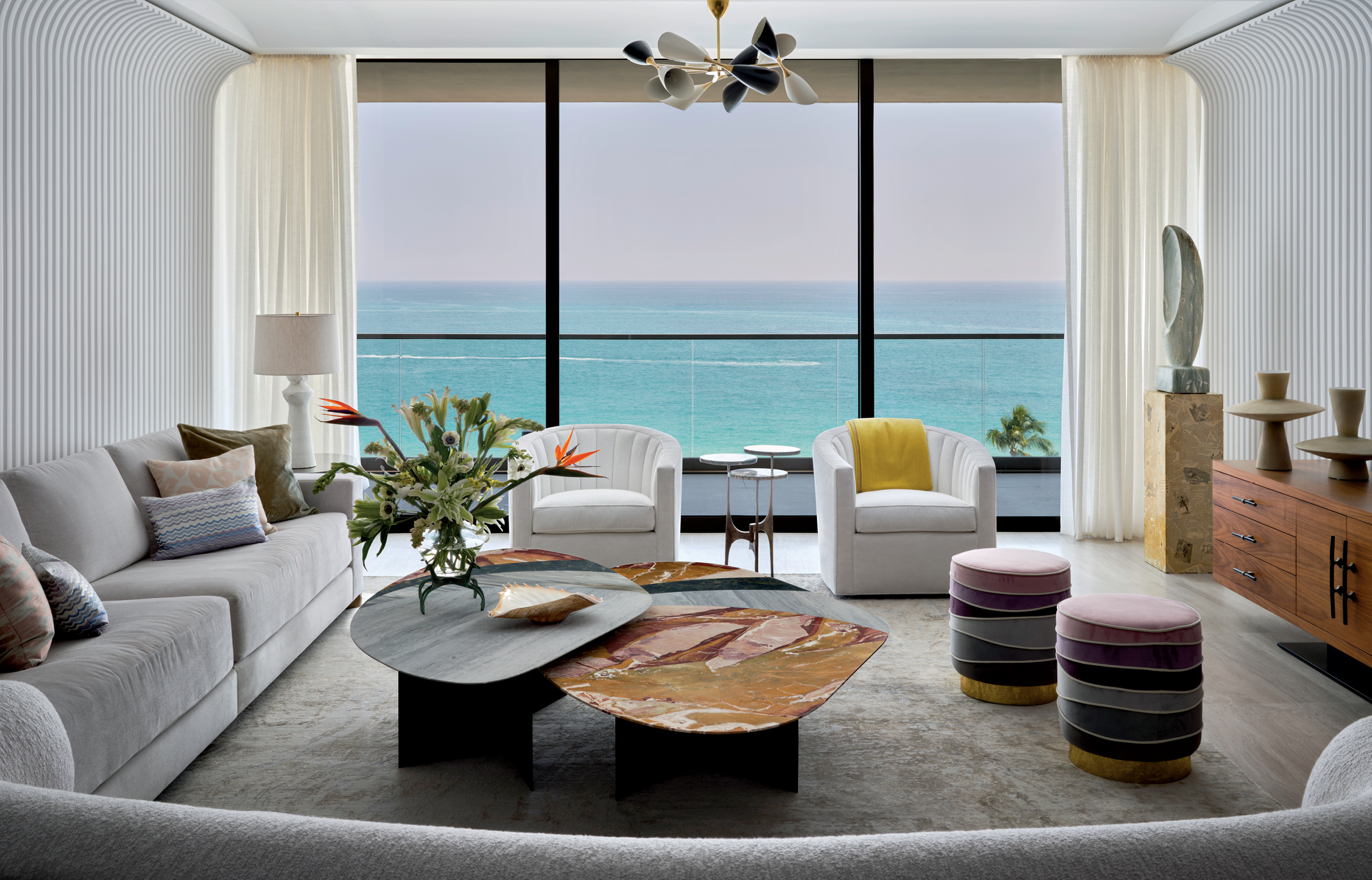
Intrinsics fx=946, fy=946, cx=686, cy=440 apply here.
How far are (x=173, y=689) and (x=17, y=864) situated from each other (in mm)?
2124

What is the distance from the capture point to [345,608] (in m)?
4.39

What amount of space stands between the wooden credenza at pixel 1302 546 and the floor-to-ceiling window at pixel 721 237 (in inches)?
246

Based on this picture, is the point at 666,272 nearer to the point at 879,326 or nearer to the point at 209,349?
the point at 879,326

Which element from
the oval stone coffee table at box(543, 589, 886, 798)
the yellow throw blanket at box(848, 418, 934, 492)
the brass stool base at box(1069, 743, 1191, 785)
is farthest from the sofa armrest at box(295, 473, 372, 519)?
the brass stool base at box(1069, 743, 1191, 785)

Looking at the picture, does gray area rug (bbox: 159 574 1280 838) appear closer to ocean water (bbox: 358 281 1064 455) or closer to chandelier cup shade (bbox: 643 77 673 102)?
chandelier cup shade (bbox: 643 77 673 102)

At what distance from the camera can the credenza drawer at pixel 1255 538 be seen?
365 centimetres

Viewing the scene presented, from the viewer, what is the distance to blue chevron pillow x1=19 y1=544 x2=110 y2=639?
2.58m

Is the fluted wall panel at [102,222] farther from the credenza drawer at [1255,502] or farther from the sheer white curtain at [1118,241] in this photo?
the sheer white curtain at [1118,241]

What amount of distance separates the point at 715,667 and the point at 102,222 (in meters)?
3.59

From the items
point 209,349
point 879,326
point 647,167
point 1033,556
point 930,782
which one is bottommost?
point 930,782

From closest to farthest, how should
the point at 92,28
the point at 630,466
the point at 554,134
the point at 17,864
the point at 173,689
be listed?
the point at 17,864 < the point at 173,689 < the point at 92,28 < the point at 630,466 < the point at 554,134

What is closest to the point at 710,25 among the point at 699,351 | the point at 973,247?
the point at 699,351

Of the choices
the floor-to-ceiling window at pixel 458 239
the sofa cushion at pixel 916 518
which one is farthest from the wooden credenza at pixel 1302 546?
the floor-to-ceiling window at pixel 458 239

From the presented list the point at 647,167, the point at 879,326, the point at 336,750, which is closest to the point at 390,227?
the point at 647,167
